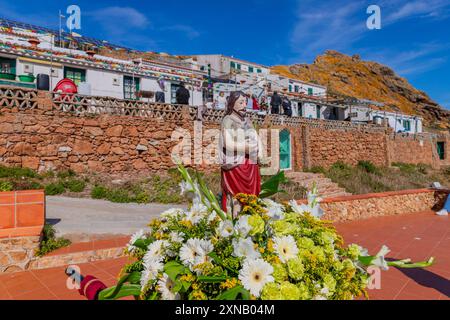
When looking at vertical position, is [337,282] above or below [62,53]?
below

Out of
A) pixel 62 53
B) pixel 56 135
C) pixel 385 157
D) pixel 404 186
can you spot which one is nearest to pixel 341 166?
pixel 404 186

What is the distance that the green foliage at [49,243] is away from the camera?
3.89 metres

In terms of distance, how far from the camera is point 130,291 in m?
1.33

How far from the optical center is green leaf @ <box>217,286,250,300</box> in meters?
1.12

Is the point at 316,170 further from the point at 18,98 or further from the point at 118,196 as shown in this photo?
the point at 18,98

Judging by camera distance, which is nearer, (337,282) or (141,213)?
(337,282)

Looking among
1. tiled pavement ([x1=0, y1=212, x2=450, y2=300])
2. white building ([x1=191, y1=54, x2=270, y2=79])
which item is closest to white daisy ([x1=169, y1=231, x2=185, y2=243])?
tiled pavement ([x1=0, y1=212, x2=450, y2=300])

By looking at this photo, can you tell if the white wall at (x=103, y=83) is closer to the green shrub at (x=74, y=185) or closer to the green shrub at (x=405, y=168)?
the green shrub at (x=74, y=185)

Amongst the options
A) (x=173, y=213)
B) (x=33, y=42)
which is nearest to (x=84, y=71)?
(x=33, y=42)

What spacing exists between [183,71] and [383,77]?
6123 cm

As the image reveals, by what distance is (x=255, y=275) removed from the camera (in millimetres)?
1180

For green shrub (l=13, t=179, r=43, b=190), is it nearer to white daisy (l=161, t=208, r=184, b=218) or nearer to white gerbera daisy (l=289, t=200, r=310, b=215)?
white daisy (l=161, t=208, r=184, b=218)
